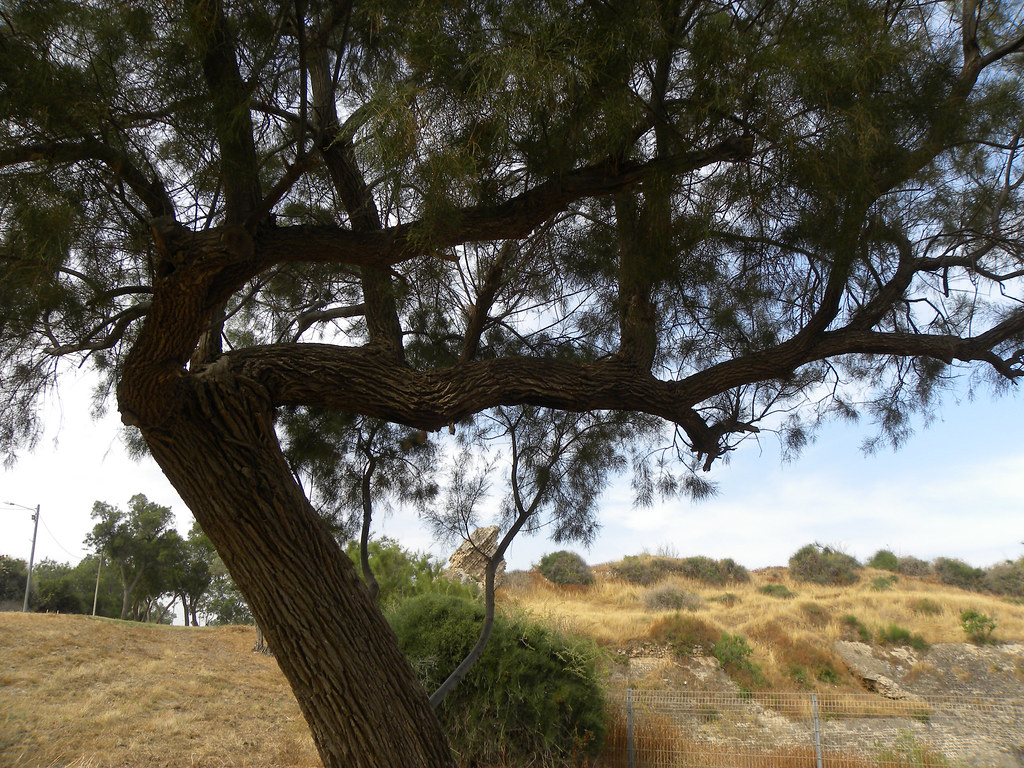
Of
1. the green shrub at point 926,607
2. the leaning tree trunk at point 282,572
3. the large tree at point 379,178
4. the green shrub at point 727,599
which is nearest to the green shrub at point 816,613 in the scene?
the green shrub at point 727,599

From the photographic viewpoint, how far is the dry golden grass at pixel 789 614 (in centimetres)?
1275

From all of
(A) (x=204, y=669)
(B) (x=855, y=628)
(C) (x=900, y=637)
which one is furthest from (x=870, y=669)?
(A) (x=204, y=669)

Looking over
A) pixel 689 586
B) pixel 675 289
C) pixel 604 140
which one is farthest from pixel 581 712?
Result: pixel 689 586

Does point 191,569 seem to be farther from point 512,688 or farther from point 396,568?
point 512,688

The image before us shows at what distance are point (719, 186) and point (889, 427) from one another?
3006mm

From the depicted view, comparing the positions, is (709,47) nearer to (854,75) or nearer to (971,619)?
(854,75)

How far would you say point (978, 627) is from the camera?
1320cm

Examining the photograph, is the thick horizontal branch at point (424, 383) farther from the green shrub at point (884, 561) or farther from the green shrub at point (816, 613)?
the green shrub at point (884, 561)

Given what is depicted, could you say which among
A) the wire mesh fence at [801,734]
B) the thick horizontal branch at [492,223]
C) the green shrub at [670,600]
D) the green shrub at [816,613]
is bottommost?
the wire mesh fence at [801,734]

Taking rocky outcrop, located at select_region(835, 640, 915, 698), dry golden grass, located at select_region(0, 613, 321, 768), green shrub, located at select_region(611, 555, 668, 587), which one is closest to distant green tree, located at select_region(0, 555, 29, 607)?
dry golden grass, located at select_region(0, 613, 321, 768)

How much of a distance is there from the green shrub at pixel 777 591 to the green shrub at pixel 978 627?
4.50 meters

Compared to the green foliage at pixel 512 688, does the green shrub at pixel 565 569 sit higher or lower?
higher

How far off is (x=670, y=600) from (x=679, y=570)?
500cm

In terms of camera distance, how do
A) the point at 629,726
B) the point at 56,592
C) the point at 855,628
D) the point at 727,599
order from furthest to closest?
the point at 56,592
the point at 727,599
the point at 855,628
the point at 629,726
